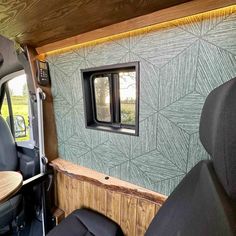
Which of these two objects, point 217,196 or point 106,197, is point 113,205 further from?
point 217,196

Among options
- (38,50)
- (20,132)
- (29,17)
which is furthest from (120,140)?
(20,132)

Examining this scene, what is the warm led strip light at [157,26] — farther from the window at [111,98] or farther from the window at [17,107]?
the window at [17,107]

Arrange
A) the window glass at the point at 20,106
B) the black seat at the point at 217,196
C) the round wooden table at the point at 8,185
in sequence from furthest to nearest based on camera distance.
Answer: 1. the window glass at the point at 20,106
2. the round wooden table at the point at 8,185
3. the black seat at the point at 217,196

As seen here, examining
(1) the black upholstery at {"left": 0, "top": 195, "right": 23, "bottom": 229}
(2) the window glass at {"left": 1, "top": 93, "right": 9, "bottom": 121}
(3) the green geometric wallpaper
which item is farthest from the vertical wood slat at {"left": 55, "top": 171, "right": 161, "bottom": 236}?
(2) the window glass at {"left": 1, "top": 93, "right": 9, "bottom": 121}

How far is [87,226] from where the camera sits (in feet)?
4.21

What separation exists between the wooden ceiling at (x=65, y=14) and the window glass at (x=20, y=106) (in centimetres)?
93

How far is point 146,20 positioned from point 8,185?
1.52 meters

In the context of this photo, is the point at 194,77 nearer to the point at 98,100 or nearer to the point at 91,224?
the point at 98,100

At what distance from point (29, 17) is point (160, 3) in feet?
2.67

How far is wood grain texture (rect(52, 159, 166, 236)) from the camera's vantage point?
47.3 inches

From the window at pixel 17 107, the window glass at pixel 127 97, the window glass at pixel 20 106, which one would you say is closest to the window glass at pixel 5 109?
the window at pixel 17 107

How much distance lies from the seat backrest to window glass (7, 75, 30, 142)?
268mm

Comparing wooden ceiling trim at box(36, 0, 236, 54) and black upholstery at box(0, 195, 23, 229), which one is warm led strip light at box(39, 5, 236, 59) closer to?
wooden ceiling trim at box(36, 0, 236, 54)

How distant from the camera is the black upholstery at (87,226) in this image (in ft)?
3.96
